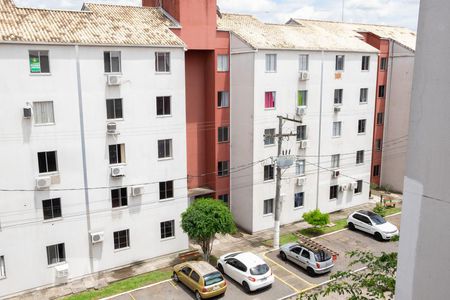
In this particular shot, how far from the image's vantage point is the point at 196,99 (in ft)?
100

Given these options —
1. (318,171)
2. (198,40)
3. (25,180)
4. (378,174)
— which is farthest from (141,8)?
(378,174)

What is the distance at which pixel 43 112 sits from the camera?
70.5ft

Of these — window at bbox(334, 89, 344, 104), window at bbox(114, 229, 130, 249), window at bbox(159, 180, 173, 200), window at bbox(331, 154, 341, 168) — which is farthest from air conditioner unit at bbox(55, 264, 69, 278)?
window at bbox(334, 89, 344, 104)

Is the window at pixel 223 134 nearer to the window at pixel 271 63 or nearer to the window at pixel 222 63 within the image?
the window at pixel 222 63

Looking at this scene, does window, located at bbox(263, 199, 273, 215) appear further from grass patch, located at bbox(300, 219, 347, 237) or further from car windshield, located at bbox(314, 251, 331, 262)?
car windshield, located at bbox(314, 251, 331, 262)

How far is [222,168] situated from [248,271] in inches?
421

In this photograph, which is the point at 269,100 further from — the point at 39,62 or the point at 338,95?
the point at 39,62

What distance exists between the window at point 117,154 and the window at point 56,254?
5540mm

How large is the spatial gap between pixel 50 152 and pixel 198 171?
1207 cm

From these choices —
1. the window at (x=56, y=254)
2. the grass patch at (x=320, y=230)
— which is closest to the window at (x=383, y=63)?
the grass patch at (x=320, y=230)

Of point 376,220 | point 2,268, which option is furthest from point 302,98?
point 2,268

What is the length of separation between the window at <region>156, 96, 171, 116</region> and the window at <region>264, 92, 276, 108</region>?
294 inches

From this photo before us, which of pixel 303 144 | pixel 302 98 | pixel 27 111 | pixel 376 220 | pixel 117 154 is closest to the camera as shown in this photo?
pixel 27 111

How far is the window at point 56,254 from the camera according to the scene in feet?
74.5
